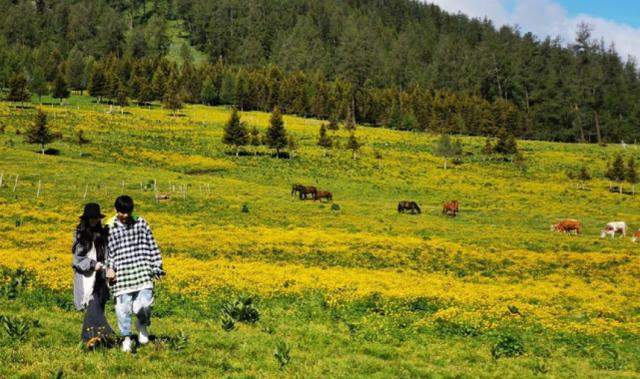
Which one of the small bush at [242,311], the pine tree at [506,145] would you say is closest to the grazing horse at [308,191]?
the small bush at [242,311]

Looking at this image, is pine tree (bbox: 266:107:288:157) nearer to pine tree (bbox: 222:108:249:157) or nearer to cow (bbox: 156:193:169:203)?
pine tree (bbox: 222:108:249:157)

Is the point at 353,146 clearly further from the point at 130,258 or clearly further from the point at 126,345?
the point at 126,345

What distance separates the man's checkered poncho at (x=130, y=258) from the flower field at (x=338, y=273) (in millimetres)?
1177

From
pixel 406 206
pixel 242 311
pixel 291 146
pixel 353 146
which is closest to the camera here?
pixel 242 311

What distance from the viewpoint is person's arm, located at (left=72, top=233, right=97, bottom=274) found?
935 centimetres

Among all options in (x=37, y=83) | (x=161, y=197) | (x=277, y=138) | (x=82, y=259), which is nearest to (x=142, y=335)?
(x=82, y=259)

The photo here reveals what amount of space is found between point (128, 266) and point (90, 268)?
67cm

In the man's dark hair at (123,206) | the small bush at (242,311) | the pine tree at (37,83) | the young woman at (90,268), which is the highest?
the pine tree at (37,83)

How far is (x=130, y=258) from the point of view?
941 cm

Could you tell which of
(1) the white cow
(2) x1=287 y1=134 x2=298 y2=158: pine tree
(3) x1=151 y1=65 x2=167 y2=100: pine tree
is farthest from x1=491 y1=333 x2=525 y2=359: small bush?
(3) x1=151 y1=65 x2=167 y2=100: pine tree

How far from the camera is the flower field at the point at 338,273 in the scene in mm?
10398

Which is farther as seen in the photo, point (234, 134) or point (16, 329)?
point (234, 134)

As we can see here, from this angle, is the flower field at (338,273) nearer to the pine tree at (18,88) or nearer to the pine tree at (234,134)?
the pine tree at (234,134)

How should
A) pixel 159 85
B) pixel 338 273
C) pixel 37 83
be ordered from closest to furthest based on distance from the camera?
pixel 338 273, pixel 37 83, pixel 159 85
